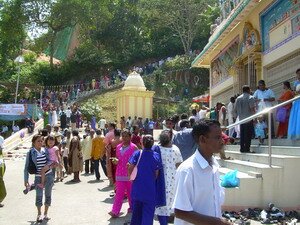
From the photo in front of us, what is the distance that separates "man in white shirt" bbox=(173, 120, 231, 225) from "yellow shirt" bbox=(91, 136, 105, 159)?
1085 cm

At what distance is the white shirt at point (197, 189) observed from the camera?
287cm

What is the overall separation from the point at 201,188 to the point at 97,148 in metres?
11.2

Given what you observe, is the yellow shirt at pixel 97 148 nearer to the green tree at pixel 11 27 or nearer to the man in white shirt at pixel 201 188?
the man in white shirt at pixel 201 188

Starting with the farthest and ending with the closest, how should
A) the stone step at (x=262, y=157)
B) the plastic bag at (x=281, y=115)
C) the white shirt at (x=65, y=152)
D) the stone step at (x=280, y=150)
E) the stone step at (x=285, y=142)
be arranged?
the white shirt at (x=65, y=152) < the plastic bag at (x=281, y=115) < the stone step at (x=285, y=142) < the stone step at (x=280, y=150) < the stone step at (x=262, y=157)

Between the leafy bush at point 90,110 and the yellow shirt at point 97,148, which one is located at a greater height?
the leafy bush at point 90,110

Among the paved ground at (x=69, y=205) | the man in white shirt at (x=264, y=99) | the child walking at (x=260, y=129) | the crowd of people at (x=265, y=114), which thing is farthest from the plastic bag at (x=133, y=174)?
the man in white shirt at (x=264, y=99)

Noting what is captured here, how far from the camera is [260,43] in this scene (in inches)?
552

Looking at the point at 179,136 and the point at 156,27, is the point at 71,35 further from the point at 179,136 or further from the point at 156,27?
the point at 179,136

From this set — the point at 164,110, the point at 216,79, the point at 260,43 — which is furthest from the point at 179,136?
the point at 164,110

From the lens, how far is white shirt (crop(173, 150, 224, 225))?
287cm

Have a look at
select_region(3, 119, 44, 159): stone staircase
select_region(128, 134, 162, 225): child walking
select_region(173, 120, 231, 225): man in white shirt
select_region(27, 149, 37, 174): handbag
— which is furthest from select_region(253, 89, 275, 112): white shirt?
select_region(3, 119, 44, 159): stone staircase

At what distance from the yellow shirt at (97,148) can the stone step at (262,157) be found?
14.9 ft

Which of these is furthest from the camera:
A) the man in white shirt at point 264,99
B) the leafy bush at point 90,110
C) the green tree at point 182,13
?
the green tree at point 182,13

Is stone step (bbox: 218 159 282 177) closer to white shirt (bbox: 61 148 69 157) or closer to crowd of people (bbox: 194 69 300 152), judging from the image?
→ crowd of people (bbox: 194 69 300 152)
